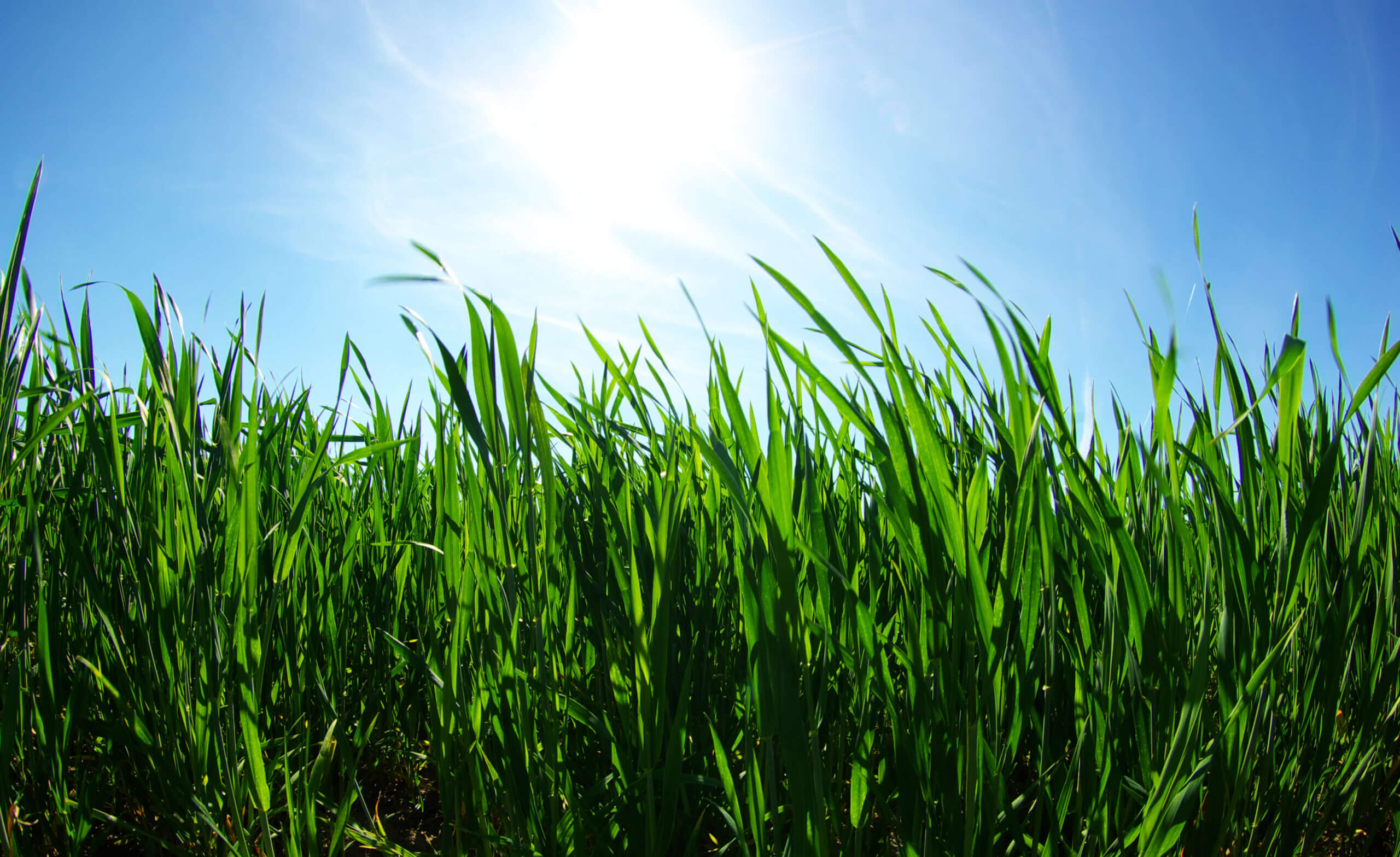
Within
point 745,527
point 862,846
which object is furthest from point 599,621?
point 862,846

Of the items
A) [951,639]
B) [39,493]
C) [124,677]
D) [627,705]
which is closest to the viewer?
[951,639]

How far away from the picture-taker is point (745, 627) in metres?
0.54

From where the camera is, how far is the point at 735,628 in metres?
0.82

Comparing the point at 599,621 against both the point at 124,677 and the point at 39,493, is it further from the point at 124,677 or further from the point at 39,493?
the point at 39,493

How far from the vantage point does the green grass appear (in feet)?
1.62

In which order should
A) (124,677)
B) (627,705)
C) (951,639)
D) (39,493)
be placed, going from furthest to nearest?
(39,493) → (124,677) → (627,705) → (951,639)

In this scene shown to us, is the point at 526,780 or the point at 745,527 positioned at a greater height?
the point at 745,527

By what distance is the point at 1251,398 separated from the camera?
2.35 ft

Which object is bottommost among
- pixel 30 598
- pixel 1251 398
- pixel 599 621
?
pixel 30 598

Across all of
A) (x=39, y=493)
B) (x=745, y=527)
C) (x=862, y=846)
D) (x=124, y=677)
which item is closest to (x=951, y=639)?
(x=745, y=527)

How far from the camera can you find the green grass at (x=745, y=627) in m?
0.49

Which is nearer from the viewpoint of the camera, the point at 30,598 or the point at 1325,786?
the point at 1325,786

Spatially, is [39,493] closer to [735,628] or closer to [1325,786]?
[735,628]

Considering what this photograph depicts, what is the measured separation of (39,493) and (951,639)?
107 centimetres
